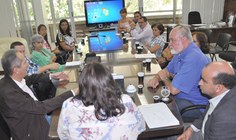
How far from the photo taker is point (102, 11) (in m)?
6.21

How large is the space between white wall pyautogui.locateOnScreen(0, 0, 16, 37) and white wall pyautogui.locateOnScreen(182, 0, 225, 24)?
4.64 metres

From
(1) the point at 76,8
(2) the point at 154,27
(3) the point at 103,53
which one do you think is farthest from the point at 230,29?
(1) the point at 76,8

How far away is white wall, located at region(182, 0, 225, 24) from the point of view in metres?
6.49

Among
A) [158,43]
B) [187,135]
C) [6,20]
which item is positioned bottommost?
[187,135]

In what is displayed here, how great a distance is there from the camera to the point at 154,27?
11.9 ft

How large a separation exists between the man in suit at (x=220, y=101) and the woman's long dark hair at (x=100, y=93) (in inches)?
22.0

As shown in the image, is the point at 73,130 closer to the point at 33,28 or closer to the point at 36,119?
the point at 36,119

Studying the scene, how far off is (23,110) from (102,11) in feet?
16.3

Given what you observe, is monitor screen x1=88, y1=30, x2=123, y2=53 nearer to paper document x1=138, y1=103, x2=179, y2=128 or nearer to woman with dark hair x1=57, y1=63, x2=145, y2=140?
paper document x1=138, y1=103, x2=179, y2=128

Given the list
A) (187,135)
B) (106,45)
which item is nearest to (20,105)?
(187,135)

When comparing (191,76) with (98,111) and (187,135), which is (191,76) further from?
(98,111)

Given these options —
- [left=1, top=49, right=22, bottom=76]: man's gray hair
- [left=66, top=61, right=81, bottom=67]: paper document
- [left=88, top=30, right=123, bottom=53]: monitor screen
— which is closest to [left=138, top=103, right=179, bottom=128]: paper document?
[left=1, top=49, right=22, bottom=76]: man's gray hair

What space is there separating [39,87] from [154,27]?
79.0 inches

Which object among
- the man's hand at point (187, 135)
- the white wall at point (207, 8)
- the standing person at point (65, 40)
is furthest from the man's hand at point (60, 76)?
the white wall at point (207, 8)
